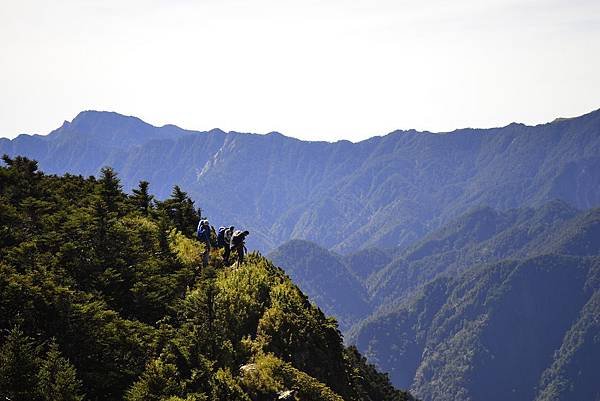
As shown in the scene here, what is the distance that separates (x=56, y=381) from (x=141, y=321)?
1013cm

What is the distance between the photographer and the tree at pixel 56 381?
23281 mm

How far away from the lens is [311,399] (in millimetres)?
28578

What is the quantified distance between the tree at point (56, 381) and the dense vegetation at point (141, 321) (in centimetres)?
5

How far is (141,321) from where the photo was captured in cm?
3375

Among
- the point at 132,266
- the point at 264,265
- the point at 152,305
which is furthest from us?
the point at 264,265

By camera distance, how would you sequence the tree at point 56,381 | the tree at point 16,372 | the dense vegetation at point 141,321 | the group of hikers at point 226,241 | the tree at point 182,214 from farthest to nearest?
1. the tree at point 182,214
2. the group of hikers at point 226,241
3. the dense vegetation at point 141,321
4. the tree at point 16,372
5. the tree at point 56,381

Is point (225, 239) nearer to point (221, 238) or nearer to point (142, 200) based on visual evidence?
point (221, 238)

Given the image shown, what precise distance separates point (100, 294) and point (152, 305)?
258cm

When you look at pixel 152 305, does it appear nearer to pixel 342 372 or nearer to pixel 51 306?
pixel 51 306

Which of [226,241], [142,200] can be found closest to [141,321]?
[226,241]

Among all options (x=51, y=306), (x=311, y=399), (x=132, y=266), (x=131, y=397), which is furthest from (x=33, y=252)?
(x=311, y=399)

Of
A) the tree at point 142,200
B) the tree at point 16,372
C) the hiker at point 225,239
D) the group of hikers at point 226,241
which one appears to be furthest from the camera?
the tree at point 142,200

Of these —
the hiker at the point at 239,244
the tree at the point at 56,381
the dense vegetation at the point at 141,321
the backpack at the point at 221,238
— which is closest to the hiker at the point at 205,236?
the dense vegetation at the point at 141,321

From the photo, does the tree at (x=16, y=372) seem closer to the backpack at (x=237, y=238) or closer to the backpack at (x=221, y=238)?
the backpack at (x=237, y=238)
